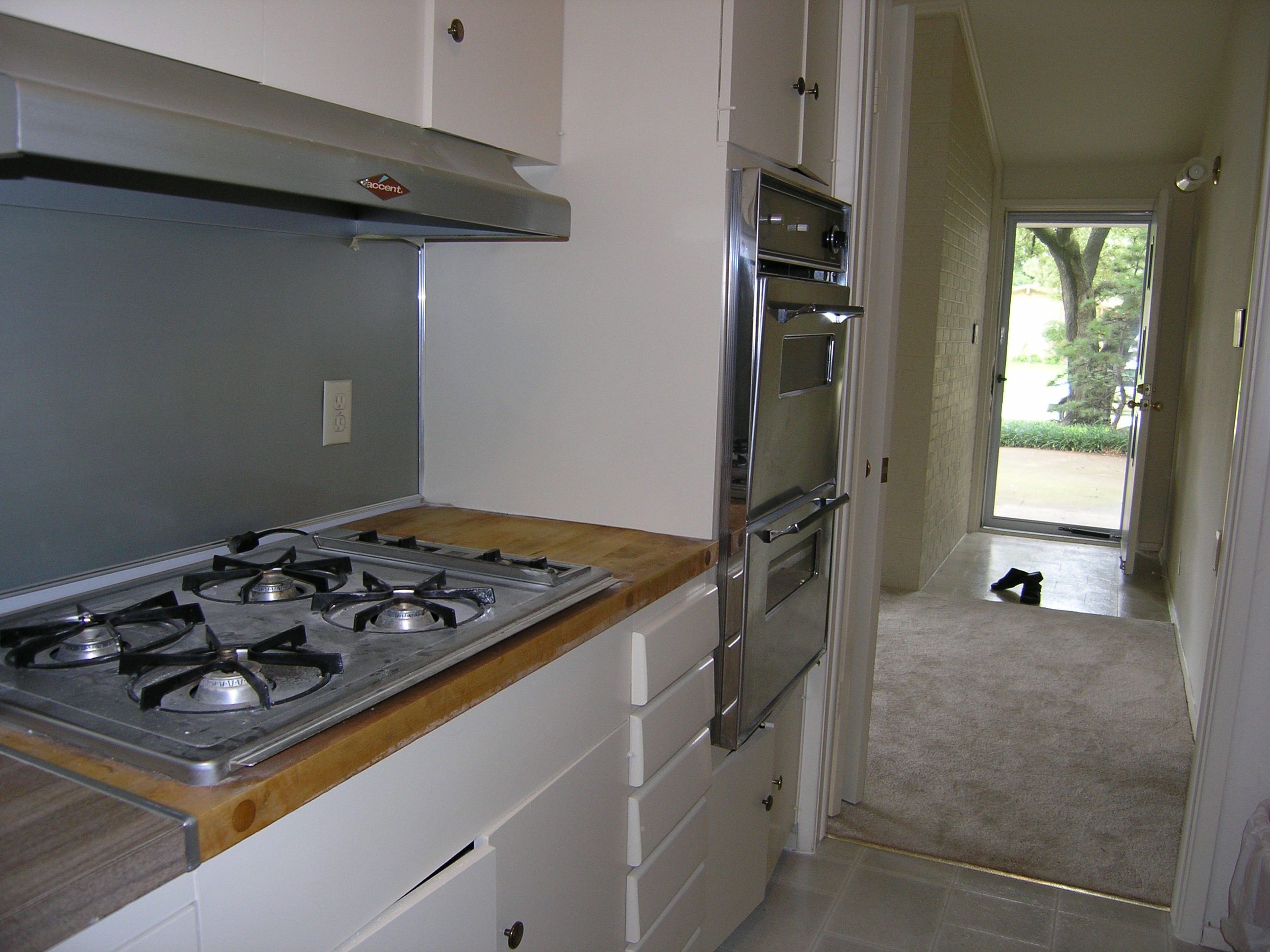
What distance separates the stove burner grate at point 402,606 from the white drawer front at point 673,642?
30 centimetres

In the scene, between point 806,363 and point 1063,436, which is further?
point 1063,436

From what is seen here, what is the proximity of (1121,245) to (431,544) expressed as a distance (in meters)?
6.58

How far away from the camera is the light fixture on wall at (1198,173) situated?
174 inches

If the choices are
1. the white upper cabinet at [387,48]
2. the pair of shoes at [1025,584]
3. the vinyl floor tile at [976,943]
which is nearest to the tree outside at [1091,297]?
the pair of shoes at [1025,584]

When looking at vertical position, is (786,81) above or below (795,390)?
above

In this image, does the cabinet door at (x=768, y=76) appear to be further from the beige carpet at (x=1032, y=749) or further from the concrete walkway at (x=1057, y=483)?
the concrete walkway at (x=1057, y=483)

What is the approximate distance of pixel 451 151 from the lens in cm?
145

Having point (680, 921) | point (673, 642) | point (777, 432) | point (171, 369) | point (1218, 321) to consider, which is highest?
point (1218, 321)

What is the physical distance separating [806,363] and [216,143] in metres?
1.31

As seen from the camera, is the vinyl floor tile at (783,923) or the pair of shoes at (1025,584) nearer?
the vinyl floor tile at (783,923)

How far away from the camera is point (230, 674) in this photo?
3.08 ft

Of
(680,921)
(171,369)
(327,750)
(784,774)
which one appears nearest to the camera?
(327,750)

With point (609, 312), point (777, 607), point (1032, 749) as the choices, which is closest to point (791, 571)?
point (777, 607)

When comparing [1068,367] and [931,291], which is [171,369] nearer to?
[931,291]
